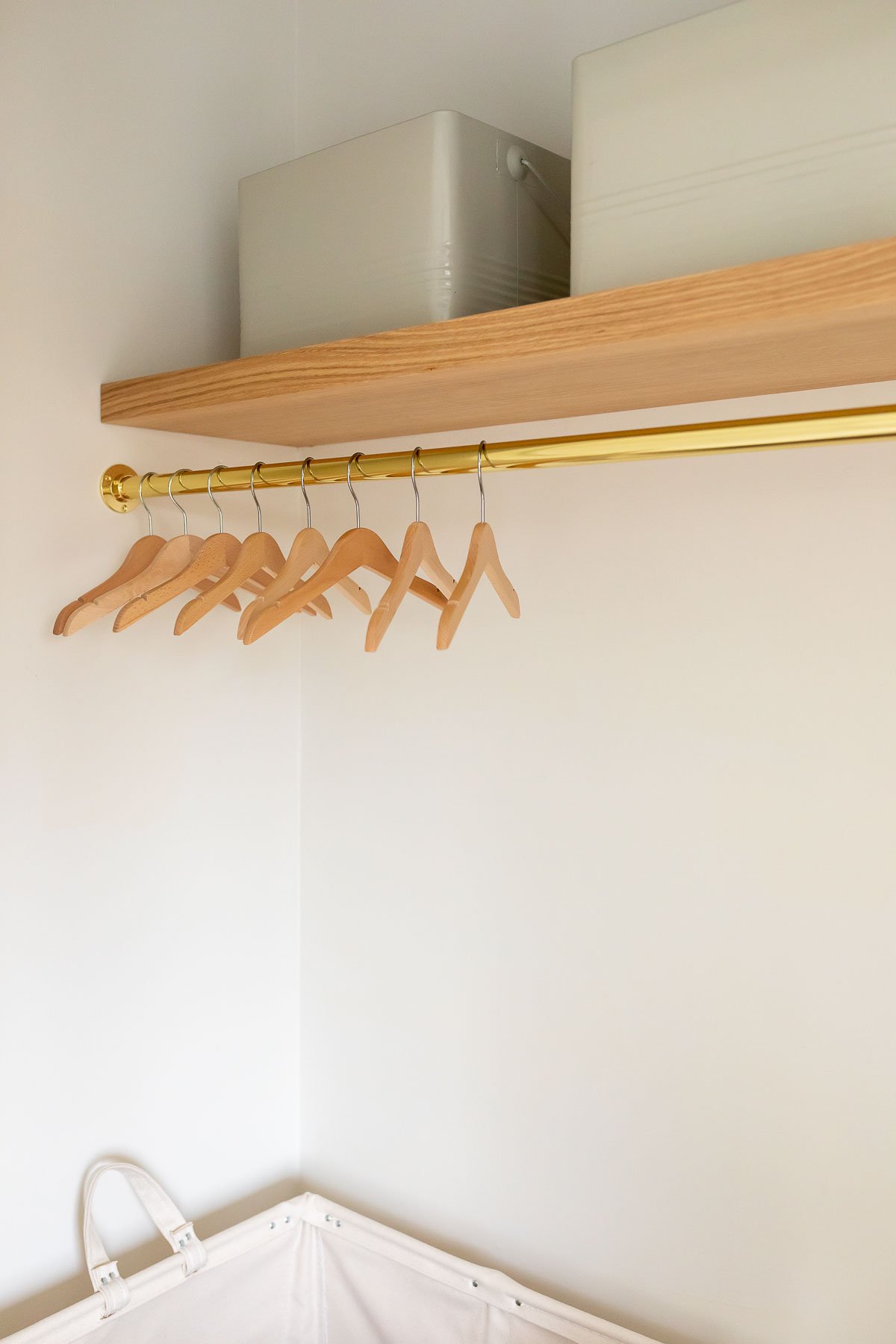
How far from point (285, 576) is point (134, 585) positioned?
23 centimetres

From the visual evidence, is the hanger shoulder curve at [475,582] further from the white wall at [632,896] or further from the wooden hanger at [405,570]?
the white wall at [632,896]

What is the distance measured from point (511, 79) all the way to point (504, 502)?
53cm

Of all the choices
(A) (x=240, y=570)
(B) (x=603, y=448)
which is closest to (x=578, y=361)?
(B) (x=603, y=448)

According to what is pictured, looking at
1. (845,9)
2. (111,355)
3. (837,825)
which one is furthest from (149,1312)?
(845,9)

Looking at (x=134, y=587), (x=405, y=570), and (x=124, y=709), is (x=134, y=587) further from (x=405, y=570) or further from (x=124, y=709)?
(x=405, y=570)

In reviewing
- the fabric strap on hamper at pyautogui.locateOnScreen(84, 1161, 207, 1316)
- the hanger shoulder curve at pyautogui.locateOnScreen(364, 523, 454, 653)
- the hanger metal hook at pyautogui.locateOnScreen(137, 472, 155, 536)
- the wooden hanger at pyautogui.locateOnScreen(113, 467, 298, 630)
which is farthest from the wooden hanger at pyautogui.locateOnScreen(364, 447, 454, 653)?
the fabric strap on hamper at pyautogui.locateOnScreen(84, 1161, 207, 1316)

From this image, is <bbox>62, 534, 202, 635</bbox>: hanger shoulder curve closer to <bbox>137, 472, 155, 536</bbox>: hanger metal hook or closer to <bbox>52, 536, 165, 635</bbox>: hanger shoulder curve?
<bbox>52, 536, 165, 635</bbox>: hanger shoulder curve

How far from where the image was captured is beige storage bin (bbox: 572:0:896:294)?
83 cm

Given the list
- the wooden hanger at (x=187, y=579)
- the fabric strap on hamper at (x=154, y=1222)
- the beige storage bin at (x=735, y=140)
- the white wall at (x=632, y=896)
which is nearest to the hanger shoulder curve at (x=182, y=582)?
the wooden hanger at (x=187, y=579)

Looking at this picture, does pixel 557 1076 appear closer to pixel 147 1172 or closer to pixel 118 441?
pixel 147 1172

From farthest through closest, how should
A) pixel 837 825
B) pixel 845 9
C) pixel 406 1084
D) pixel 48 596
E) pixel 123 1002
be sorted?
pixel 406 1084 < pixel 123 1002 < pixel 48 596 < pixel 837 825 < pixel 845 9

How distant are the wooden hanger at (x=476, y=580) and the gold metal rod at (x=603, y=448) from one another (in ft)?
0.13

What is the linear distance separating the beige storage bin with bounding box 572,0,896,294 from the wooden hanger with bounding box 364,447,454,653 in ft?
0.88

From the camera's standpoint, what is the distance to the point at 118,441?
140 cm
